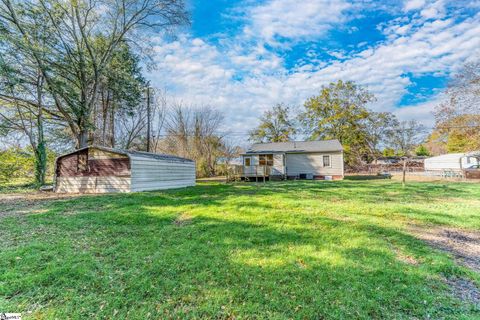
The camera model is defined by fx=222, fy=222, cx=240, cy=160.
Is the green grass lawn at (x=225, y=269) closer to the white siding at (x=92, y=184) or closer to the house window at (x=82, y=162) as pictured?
the white siding at (x=92, y=184)

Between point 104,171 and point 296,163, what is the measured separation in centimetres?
1575

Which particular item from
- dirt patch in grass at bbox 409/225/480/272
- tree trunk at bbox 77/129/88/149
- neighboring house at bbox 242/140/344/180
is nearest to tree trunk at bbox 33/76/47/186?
tree trunk at bbox 77/129/88/149

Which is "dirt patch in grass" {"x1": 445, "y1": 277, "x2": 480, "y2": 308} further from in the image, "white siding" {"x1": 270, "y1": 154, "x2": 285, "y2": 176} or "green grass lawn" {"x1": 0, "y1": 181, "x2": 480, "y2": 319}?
"white siding" {"x1": 270, "y1": 154, "x2": 285, "y2": 176}

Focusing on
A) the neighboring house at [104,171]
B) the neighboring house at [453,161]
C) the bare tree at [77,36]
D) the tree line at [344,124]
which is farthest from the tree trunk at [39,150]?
the neighboring house at [453,161]

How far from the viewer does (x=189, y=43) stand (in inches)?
526

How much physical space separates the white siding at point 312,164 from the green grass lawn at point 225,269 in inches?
593

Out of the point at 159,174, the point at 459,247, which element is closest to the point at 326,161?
the point at 159,174

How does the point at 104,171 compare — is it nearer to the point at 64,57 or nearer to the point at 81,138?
the point at 81,138

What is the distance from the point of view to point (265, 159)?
20.4 m

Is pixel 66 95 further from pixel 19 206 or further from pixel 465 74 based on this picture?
pixel 465 74

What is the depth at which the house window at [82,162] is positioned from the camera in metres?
11.1

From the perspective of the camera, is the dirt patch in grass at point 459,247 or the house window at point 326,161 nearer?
the dirt patch in grass at point 459,247

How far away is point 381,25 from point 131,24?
14.7 meters

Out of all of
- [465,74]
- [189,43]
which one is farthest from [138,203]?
[465,74]
